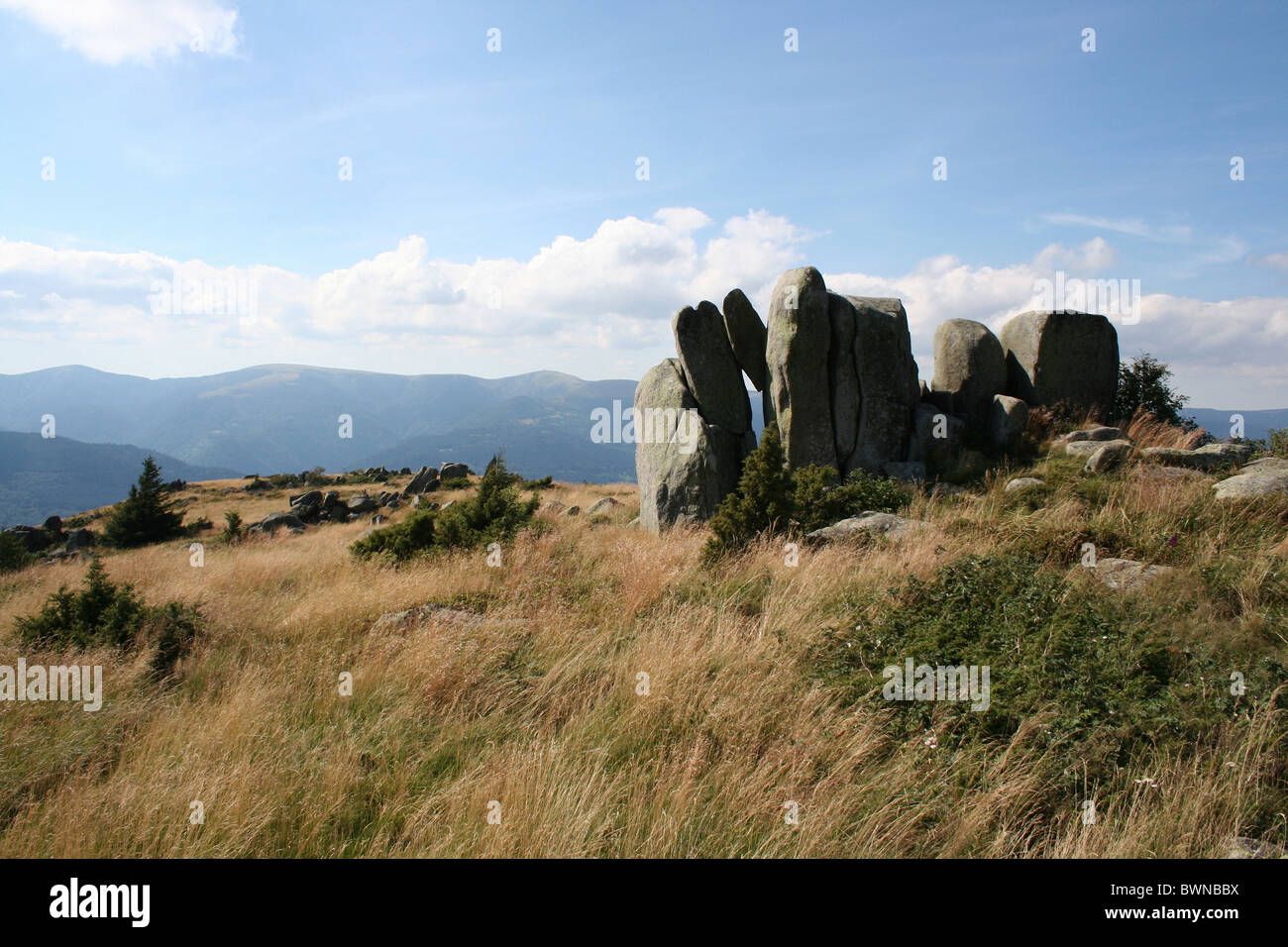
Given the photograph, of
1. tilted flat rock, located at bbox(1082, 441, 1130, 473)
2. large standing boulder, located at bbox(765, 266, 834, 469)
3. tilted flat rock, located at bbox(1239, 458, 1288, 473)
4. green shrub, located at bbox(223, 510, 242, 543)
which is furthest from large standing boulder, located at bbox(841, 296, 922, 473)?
green shrub, located at bbox(223, 510, 242, 543)

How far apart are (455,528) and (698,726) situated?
26.4 feet

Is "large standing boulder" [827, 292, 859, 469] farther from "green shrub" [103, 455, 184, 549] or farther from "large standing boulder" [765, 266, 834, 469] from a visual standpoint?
"green shrub" [103, 455, 184, 549]

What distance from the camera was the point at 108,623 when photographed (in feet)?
21.7

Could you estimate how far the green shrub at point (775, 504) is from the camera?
33.2ft

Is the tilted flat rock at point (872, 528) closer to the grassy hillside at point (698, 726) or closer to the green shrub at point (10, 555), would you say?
the grassy hillside at point (698, 726)

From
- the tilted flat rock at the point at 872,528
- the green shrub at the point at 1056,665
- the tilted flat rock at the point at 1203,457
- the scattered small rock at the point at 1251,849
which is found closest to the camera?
the scattered small rock at the point at 1251,849

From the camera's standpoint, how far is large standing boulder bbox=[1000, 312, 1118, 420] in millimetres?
15938

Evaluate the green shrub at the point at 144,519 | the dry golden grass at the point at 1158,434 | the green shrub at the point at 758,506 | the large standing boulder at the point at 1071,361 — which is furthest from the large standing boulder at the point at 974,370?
the green shrub at the point at 144,519

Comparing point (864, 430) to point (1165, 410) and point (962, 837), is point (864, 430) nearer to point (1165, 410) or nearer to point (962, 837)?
point (1165, 410)

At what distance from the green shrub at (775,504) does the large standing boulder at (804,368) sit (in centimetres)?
339

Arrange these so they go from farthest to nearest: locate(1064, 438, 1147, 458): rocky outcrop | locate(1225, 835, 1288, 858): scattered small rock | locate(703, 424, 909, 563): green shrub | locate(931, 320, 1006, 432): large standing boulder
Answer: locate(931, 320, 1006, 432): large standing boulder, locate(1064, 438, 1147, 458): rocky outcrop, locate(703, 424, 909, 563): green shrub, locate(1225, 835, 1288, 858): scattered small rock

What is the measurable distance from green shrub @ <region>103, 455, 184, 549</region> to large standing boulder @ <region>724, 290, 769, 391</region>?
3075 cm

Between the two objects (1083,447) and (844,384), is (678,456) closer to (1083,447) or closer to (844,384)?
(844,384)
